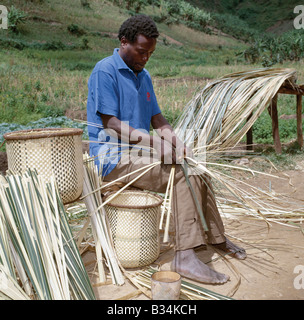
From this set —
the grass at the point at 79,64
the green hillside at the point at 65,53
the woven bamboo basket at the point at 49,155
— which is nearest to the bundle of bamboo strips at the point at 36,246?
the woven bamboo basket at the point at 49,155

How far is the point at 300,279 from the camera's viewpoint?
191 centimetres

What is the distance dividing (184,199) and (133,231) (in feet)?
1.10

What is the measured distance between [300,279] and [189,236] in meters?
0.63

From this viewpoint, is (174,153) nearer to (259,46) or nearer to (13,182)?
(13,182)

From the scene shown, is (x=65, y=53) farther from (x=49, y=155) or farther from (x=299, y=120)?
(x=49, y=155)

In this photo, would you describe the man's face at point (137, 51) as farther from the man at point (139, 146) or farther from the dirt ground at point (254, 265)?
the dirt ground at point (254, 265)

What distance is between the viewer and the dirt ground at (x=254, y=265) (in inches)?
70.4

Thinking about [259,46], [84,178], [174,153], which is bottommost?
[84,178]

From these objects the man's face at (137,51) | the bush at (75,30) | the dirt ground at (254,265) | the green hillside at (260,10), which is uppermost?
the green hillside at (260,10)

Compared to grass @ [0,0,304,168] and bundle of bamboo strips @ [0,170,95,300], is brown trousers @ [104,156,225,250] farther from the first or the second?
grass @ [0,0,304,168]

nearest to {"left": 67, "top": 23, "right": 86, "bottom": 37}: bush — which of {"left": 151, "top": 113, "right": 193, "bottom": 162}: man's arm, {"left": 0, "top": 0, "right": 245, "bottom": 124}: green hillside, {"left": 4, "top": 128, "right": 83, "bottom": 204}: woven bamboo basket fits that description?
{"left": 0, "top": 0, "right": 245, "bottom": 124}: green hillside

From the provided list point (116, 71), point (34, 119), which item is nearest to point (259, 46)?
point (34, 119)

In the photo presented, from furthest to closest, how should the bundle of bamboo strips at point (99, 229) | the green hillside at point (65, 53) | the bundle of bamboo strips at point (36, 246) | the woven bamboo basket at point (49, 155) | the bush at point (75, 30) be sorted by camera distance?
the bush at point (75, 30)
the green hillside at point (65, 53)
the bundle of bamboo strips at point (99, 229)
the woven bamboo basket at point (49, 155)
the bundle of bamboo strips at point (36, 246)

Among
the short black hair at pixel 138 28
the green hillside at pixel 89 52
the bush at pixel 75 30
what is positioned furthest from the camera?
the bush at pixel 75 30
